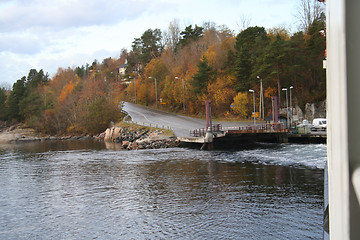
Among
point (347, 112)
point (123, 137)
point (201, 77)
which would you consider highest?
point (201, 77)

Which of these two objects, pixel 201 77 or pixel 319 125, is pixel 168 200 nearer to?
pixel 319 125

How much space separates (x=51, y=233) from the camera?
1430 cm

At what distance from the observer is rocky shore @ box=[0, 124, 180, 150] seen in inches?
1854

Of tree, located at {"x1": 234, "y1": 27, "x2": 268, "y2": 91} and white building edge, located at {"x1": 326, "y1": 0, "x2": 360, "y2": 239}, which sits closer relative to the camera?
white building edge, located at {"x1": 326, "y1": 0, "x2": 360, "y2": 239}

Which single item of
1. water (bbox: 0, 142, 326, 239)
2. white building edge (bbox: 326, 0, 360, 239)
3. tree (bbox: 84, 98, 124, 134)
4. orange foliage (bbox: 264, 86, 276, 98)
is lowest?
water (bbox: 0, 142, 326, 239)

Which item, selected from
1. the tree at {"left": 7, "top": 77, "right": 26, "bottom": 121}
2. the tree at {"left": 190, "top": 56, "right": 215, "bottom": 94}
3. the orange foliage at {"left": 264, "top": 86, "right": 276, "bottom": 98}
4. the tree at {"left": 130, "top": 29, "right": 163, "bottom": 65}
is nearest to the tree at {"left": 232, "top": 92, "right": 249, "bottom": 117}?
the orange foliage at {"left": 264, "top": 86, "right": 276, "bottom": 98}

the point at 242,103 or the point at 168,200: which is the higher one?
the point at 242,103

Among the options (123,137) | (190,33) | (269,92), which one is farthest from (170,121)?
(190,33)

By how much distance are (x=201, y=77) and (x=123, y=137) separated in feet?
74.2

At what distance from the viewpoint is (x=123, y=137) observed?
5931cm

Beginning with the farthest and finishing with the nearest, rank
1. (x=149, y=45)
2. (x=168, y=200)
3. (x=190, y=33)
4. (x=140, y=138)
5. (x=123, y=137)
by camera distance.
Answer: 1. (x=149, y=45)
2. (x=190, y=33)
3. (x=123, y=137)
4. (x=140, y=138)
5. (x=168, y=200)

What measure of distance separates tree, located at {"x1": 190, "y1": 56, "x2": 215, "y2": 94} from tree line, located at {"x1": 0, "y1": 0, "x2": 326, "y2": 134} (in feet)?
0.70

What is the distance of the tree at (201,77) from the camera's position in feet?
234

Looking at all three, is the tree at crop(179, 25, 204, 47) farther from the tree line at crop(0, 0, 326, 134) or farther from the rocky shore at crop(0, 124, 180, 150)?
the rocky shore at crop(0, 124, 180, 150)
